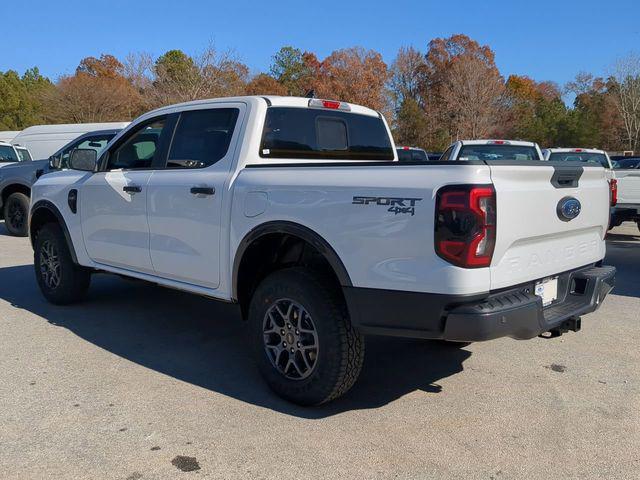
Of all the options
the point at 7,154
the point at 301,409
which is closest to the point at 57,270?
the point at 301,409

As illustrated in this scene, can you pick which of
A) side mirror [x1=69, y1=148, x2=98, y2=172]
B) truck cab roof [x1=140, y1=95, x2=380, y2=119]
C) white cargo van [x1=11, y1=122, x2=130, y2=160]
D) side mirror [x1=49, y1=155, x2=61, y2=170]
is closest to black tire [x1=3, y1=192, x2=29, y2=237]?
side mirror [x1=49, y1=155, x2=61, y2=170]

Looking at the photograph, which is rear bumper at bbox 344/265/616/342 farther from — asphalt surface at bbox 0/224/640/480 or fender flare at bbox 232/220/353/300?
asphalt surface at bbox 0/224/640/480

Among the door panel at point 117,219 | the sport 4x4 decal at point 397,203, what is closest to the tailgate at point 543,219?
the sport 4x4 decal at point 397,203

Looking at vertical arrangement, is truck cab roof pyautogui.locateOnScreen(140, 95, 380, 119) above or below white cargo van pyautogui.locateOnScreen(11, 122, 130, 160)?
above

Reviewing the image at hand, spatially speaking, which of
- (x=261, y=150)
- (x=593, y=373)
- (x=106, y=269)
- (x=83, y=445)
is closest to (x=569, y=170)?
(x=593, y=373)

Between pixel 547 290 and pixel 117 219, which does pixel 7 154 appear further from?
pixel 547 290

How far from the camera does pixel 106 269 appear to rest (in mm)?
5410

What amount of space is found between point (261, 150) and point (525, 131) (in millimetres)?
44312

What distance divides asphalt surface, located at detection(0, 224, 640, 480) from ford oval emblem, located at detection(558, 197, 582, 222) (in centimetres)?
122

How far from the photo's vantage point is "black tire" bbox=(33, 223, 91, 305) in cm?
592

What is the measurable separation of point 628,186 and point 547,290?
7.29m

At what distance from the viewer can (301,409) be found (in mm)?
3754

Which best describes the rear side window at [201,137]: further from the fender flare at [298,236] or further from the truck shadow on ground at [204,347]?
the truck shadow on ground at [204,347]

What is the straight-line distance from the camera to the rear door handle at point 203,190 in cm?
414
